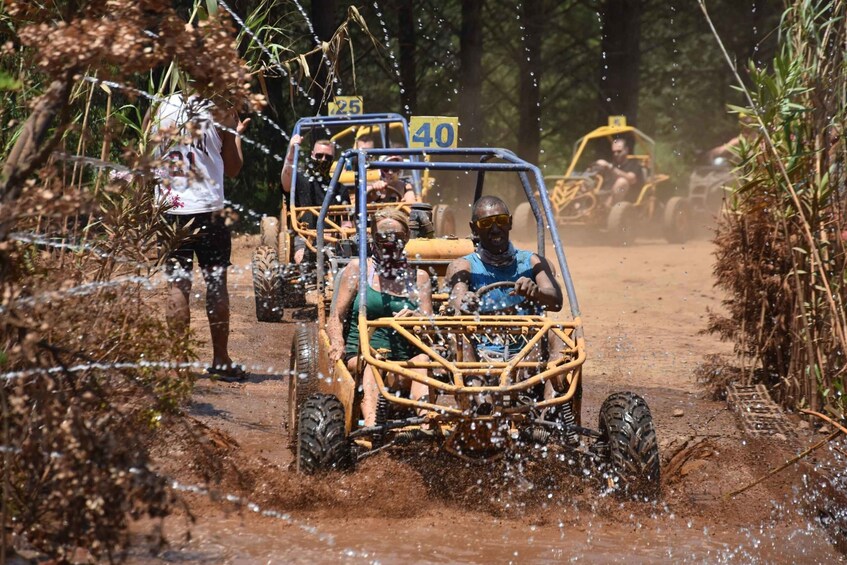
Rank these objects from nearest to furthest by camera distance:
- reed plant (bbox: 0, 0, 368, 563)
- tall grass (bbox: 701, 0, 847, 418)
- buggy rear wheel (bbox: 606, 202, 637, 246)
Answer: reed plant (bbox: 0, 0, 368, 563) < tall grass (bbox: 701, 0, 847, 418) < buggy rear wheel (bbox: 606, 202, 637, 246)

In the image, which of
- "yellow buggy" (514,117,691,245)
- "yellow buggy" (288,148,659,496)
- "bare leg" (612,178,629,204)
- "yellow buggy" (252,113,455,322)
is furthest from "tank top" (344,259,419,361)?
"bare leg" (612,178,629,204)

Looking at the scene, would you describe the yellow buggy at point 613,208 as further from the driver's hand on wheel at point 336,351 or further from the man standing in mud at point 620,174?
the driver's hand on wheel at point 336,351

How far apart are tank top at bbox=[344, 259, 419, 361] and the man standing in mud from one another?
14.6 m

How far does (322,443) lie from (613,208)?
15.1 metres

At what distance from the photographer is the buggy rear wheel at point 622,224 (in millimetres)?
19750

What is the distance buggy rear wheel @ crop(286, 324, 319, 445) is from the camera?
6164mm

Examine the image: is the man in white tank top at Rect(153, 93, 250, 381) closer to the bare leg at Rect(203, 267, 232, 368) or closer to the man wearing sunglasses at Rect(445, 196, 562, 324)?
the bare leg at Rect(203, 267, 232, 368)

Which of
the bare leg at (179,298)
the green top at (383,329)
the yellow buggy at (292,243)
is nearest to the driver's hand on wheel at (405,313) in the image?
the green top at (383,329)

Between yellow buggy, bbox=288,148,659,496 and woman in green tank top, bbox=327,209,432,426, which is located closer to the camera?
yellow buggy, bbox=288,148,659,496

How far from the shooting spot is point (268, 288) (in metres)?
11.0

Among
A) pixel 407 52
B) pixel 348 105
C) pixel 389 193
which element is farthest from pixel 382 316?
pixel 407 52

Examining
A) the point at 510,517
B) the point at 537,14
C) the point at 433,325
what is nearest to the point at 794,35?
the point at 433,325

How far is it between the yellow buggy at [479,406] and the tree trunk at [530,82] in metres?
17.8

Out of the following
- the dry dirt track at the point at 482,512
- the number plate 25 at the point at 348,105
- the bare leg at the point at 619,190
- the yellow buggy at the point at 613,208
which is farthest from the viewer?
the bare leg at the point at 619,190
